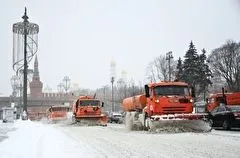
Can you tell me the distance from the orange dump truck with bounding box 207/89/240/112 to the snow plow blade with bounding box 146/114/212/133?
57.5 feet

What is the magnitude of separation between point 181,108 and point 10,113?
119 feet

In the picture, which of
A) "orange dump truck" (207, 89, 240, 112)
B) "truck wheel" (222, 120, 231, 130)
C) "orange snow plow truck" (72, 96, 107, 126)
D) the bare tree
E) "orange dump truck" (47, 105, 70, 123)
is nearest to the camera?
"truck wheel" (222, 120, 231, 130)

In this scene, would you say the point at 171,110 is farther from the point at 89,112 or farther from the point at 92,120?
the point at 89,112

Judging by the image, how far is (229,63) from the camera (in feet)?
252

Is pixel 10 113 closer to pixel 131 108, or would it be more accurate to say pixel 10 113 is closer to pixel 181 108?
pixel 131 108

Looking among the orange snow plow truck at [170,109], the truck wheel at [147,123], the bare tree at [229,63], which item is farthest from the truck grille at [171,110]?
the bare tree at [229,63]

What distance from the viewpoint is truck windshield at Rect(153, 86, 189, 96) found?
78.7 feet

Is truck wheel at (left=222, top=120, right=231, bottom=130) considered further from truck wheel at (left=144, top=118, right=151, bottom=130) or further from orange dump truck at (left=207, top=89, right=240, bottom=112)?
orange dump truck at (left=207, top=89, right=240, bottom=112)

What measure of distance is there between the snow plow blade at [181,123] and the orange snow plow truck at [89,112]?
1561cm

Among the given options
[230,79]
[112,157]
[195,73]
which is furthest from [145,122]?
[195,73]

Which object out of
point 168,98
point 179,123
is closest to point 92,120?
point 168,98

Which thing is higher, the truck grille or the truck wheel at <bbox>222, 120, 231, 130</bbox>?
the truck grille

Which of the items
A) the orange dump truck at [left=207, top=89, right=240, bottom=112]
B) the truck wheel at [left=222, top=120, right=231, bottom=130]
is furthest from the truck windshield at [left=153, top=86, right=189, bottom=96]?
the orange dump truck at [left=207, top=89, right=240, bottom=112]

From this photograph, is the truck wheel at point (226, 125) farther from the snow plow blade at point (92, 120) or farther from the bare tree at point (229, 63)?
the bare tree at point (229, 63)
